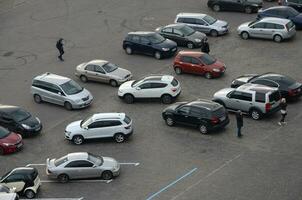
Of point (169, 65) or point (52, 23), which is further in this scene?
point (52, 23)

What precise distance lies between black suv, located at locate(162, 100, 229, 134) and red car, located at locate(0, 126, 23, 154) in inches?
330

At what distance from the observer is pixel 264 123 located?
3903 cm

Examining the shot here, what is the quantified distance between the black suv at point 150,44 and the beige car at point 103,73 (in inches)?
153

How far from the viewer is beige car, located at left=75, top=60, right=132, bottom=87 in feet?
150

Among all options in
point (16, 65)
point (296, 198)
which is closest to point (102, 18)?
point (16, 65)

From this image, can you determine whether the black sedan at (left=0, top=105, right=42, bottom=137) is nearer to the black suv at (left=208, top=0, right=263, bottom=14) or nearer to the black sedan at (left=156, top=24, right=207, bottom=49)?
the black sedan at (left=156, top=24, right=207, bottom=49)

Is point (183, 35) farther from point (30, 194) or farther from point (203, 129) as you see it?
point (30, 194)

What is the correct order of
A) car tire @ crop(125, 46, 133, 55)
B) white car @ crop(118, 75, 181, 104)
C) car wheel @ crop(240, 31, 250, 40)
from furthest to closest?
car wheel @ crop(240, 31, 250, 40)
car tire @ crop(125, 46, 133, 55)
white car @ crop(118, 75, 181, 104)

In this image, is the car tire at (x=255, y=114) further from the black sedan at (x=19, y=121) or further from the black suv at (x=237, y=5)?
the black suv at (x=237, y=5)

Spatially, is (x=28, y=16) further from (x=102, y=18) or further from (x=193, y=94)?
(x=193, y=94)

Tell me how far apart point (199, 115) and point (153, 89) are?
16.8 feet

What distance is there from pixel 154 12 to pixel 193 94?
59.7 feet

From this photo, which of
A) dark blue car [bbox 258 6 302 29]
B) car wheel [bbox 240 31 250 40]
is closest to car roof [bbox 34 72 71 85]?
A: car wheel [bbox 240 31 250 40]

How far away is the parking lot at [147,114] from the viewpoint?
33.2 metres
